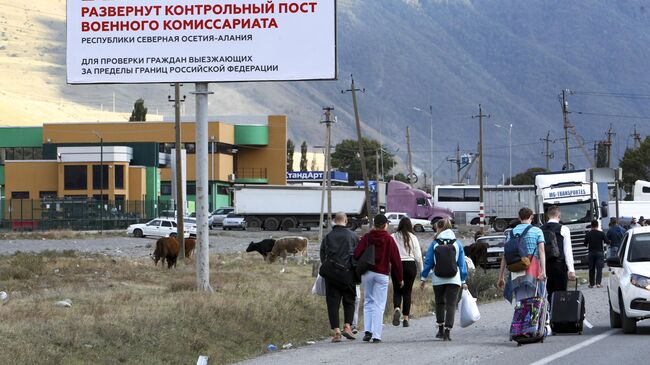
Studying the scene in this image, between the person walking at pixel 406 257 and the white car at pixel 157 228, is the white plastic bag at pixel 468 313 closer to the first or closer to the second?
the person walking at pixel 406 257

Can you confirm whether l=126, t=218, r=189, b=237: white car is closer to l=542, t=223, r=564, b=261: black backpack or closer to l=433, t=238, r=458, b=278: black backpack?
l=542, t=223, r=564, b=261: black backpack

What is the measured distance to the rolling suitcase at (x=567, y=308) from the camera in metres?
18.4

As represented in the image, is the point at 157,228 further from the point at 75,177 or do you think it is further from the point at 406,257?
the point at 406,257

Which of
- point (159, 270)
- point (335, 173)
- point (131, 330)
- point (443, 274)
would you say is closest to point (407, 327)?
point (443, 274)

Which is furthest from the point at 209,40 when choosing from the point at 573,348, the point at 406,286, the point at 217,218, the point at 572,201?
the point at 217,218

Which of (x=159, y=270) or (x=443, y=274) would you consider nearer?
(x=443, y=274)

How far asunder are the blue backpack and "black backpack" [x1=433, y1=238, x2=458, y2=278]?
754 mm

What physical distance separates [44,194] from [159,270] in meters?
63.8

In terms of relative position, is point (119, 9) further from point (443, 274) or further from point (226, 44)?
point (443, 274)

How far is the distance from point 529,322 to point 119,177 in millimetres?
80893

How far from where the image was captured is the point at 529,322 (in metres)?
16.9

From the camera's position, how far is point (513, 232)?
57.9ft

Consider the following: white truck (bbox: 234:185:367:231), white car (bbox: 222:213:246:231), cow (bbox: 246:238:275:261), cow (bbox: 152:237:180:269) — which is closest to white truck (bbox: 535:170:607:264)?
cow (bbox: 246:238:275:261)

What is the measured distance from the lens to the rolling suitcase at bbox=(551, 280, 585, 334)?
18.4 meters
